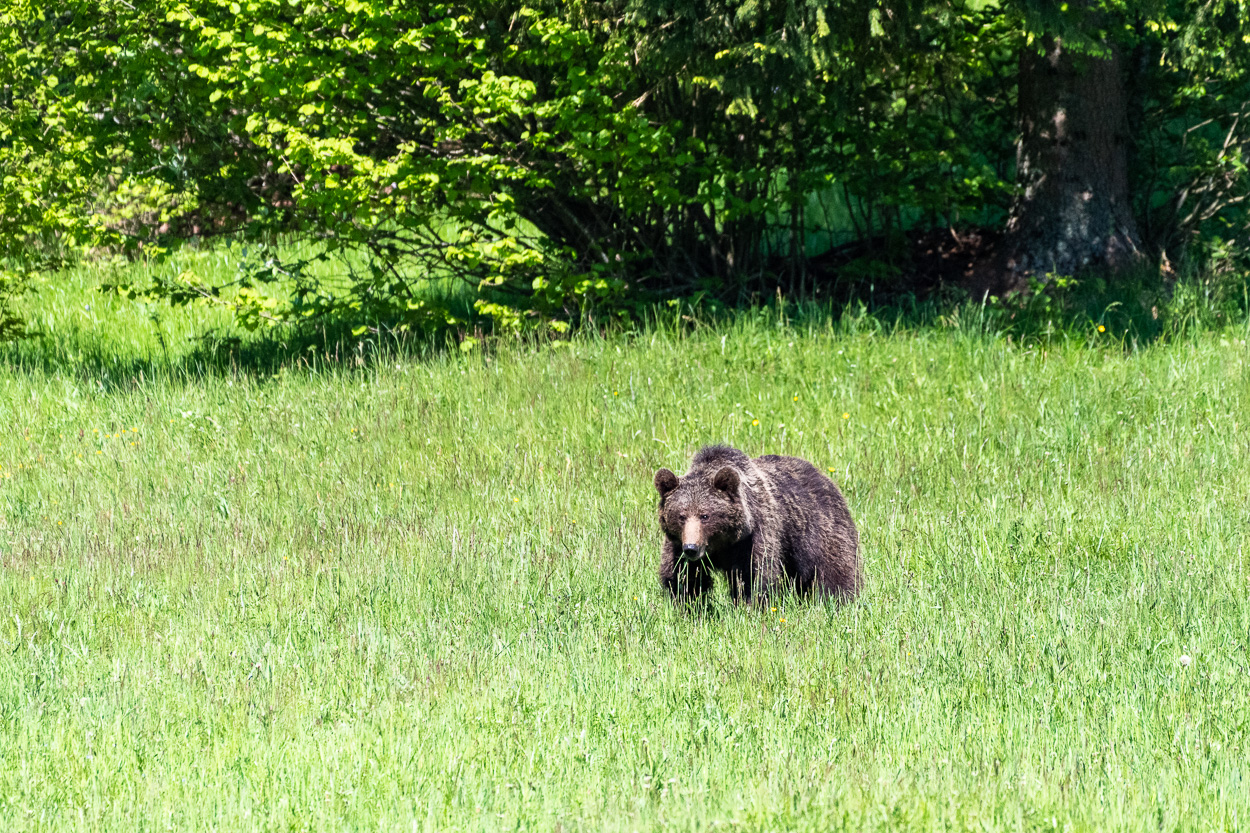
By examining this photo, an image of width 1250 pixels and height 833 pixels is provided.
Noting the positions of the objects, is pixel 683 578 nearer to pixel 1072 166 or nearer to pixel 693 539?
pixel 693 539

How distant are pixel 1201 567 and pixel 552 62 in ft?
24.1

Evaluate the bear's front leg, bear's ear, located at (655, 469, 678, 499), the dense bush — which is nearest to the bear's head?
bear's ear, located at (655, 469, 678, 499)

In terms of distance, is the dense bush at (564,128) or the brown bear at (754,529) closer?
the brown bear at (754,529)

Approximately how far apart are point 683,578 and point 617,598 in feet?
1.67

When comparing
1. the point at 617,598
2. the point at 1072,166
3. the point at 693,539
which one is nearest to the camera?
the point at 693,539

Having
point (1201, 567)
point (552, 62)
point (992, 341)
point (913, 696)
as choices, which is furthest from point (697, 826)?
point (552, 62)

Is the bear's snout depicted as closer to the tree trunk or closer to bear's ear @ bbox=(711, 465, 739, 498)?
bear's ear @ bbox=(711, 465, 739, 498)

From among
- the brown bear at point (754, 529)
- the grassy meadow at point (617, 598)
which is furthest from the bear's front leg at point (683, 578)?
the grassy meadow at point (617, 598)

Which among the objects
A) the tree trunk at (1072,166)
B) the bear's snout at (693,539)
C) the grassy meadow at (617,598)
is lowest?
the grassy meadow at (617,598)

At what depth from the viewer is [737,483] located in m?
5.80

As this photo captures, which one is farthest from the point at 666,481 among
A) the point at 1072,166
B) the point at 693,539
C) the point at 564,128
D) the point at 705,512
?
the point at 1072,166

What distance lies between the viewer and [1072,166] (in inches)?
489

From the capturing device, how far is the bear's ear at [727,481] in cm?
573

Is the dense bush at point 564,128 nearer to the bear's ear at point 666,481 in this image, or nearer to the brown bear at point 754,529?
the brown bear at point 754,529
